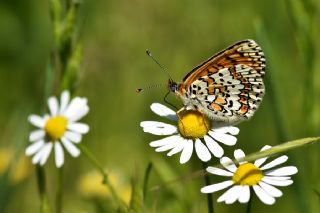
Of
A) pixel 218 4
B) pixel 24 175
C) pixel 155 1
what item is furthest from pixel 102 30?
pixel 24 175

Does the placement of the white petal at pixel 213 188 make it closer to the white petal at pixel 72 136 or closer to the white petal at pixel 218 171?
the white petal at pixel 218 171

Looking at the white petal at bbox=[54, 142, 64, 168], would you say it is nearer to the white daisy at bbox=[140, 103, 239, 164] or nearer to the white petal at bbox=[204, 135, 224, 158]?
the white daisy at bbox=[140, 103, 239, 164]

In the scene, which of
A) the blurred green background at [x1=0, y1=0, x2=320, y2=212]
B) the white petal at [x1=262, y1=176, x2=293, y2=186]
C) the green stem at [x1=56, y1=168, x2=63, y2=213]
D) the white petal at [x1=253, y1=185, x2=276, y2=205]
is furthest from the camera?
the blurred green background at [x1=0, y1=0, x2=320, y2=212]

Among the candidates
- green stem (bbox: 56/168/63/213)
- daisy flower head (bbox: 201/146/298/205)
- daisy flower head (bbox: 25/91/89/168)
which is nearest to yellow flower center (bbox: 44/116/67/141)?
daisy flower head (bbox: 25/91/89/168)

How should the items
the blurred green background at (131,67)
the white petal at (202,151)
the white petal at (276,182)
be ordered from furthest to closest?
the blurred green background at (131,67) → the white petal at (202,151) → the white petal at (276,182)

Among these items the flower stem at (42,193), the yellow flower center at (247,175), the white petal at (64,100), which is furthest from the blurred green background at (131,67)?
the yellow flower center at (247,175)

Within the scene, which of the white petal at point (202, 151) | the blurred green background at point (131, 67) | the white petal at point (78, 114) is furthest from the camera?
the blurred green background at point (131, 67)

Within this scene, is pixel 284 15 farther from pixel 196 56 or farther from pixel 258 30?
pixel 258 30

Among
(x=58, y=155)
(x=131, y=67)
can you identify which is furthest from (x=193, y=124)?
(x=131, y=67)
